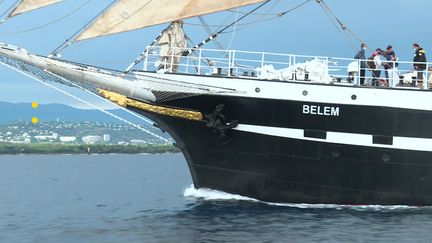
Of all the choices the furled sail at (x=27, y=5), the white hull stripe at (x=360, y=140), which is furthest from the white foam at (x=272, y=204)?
the furled sail at (x=27, y=5)

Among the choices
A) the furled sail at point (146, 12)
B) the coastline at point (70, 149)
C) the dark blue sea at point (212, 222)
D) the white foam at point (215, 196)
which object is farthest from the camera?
the coastline at point (70, 149)

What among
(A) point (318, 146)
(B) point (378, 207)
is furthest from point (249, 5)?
(B) point (378, 207)

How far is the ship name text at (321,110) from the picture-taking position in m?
24.9

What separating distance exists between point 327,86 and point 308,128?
1401 mm

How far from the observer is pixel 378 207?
2555 centimetres

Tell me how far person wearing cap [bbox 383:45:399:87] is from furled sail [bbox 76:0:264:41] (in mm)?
4828

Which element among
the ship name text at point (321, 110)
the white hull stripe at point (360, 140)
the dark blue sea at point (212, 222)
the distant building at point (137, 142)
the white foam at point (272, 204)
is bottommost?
the dark blue sea at point (212, 222)

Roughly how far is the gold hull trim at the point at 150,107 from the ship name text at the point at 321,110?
11.0ft

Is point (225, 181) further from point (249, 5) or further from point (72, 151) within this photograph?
point (72, 151)

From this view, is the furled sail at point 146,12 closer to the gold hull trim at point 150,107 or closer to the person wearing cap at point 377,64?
the gold hull trim at point 150,107

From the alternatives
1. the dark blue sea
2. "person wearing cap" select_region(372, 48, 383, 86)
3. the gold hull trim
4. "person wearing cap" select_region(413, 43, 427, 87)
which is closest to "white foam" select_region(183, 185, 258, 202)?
the dark blue sea

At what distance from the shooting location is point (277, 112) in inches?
987

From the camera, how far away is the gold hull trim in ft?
84.2

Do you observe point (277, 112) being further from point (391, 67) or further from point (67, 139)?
point (67, 139)
